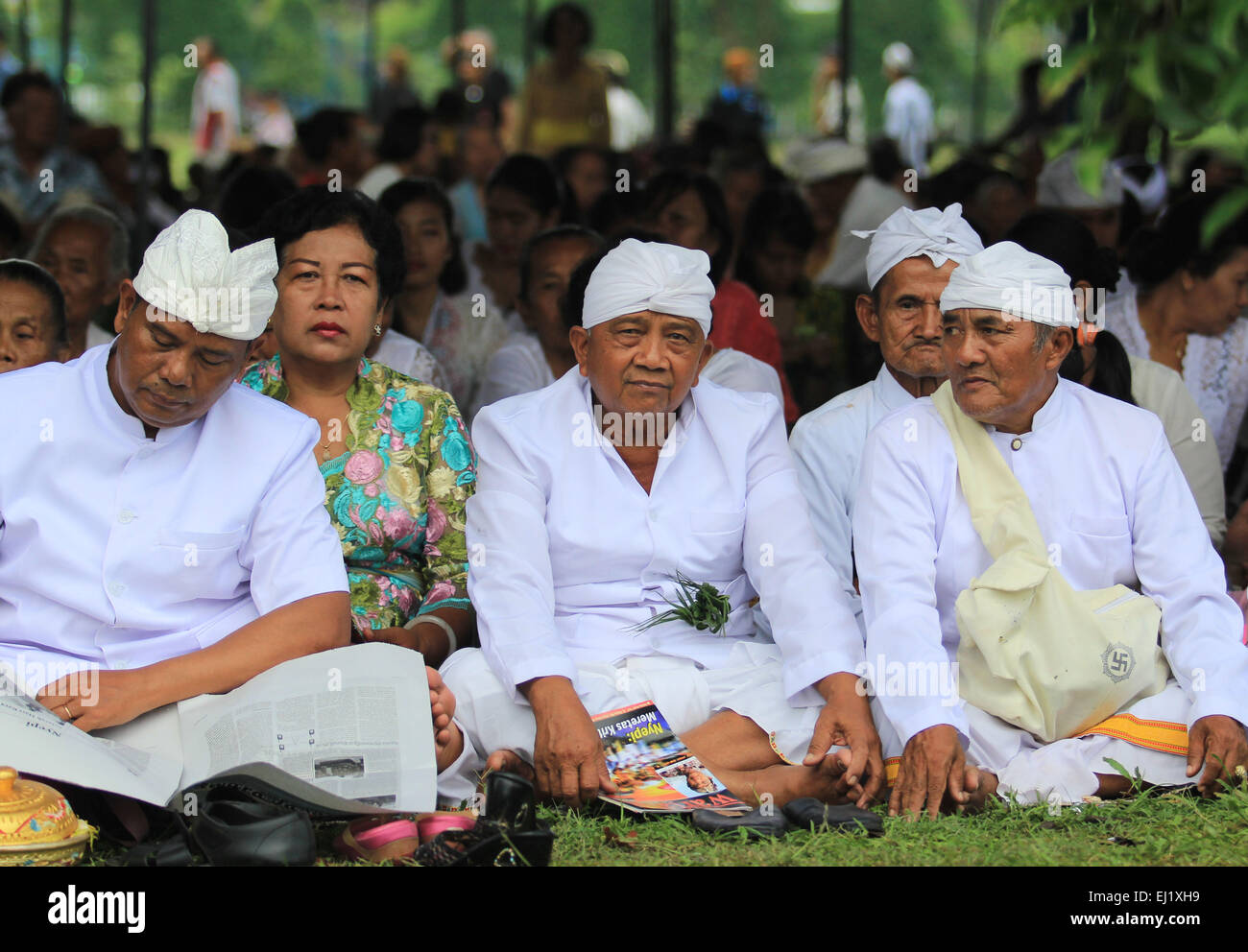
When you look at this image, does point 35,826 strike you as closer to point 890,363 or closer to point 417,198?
point 890,363

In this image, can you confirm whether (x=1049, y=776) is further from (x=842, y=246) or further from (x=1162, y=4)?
(x=842, y=246)

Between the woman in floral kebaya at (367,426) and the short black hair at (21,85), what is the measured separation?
5.72 m

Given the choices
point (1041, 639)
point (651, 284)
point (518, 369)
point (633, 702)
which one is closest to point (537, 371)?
point (518, 369)

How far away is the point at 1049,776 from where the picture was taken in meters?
4.15

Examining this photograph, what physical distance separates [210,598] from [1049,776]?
229 cm

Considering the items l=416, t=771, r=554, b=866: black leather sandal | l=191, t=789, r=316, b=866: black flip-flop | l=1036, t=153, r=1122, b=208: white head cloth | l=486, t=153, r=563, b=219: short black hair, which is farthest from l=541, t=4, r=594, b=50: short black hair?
l=191, t=789, r=316, b=866: black flip-flop

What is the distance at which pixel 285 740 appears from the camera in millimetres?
3754

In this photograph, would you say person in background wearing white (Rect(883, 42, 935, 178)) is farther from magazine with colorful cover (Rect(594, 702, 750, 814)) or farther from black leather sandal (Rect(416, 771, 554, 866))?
black leather sandal (Rect(416, 771, 554, 866))

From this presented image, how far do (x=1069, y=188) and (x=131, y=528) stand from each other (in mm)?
5661

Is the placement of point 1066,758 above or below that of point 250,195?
below

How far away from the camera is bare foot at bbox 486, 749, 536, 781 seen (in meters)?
4.17

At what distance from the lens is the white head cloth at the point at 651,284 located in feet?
14.7

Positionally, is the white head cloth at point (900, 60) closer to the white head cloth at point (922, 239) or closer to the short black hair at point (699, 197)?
the short black hair at point (699, 197)

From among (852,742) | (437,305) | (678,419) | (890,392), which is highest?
(437,305)
